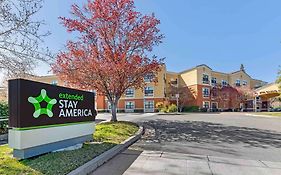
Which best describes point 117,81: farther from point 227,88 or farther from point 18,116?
point 227,88

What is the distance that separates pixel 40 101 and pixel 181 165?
3989mm

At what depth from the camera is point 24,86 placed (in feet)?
17.4

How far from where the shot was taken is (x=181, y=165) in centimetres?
594

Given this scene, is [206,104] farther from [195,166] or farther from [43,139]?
[43,139]

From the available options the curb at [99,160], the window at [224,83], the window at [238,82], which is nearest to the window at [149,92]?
the window at [224,83]

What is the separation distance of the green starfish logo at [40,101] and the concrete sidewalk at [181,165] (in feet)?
6.69

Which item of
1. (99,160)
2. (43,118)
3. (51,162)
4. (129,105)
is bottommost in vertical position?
(129,105)

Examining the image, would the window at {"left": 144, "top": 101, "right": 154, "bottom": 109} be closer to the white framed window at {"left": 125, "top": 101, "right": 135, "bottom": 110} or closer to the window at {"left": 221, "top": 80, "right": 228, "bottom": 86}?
the white framed window at {"left": 125, "top": 101, "right": 135, "bottom": 110}

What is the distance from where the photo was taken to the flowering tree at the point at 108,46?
13234mm

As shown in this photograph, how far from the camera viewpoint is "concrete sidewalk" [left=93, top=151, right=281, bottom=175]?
5418 mm

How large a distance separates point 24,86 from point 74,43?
9158 millimetres

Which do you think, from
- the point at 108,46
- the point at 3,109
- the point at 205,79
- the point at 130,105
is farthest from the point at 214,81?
the point at 3,109

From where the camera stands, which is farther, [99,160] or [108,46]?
[108,46]

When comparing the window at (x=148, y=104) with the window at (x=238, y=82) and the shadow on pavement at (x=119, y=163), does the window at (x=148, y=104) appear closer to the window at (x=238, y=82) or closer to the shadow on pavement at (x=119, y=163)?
the window at (x=238, y=82)
